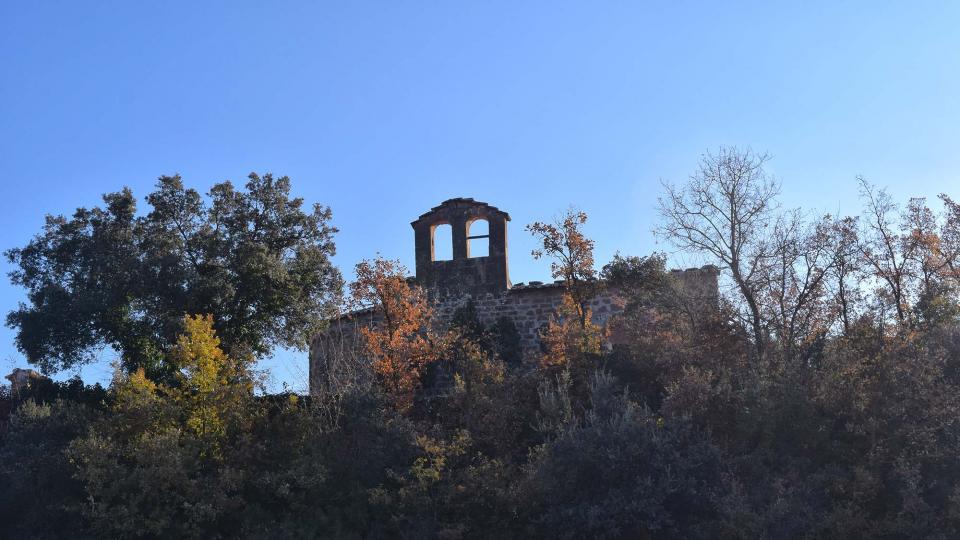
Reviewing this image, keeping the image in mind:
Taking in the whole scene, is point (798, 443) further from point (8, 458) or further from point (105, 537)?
point (8, 458)

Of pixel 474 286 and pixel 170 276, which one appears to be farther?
pixel 474 286

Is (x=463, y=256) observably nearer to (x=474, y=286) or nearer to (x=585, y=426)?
(x=474, y=286)

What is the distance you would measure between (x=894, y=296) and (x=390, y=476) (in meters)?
11.0

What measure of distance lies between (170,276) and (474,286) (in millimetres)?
7854

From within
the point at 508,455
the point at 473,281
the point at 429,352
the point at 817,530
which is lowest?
the point at 817,530

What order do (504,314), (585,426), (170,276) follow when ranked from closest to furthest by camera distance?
(585,426), (170,276), (504,314)

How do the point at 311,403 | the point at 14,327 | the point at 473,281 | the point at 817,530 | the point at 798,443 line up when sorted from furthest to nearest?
the point at 473,281
the point at 14,327
the point at 311,403
the point at 798,443
the point at 817,530

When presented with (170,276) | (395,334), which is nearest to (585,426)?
(395,334)

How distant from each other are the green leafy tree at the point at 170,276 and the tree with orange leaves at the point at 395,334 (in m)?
1.57

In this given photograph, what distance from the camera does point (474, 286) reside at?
26.8 metres

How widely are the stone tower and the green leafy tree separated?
3607mm

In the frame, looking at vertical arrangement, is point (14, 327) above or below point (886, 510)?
above

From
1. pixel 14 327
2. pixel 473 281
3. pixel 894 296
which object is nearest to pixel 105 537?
pixel 14 327

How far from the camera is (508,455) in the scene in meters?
18.9
